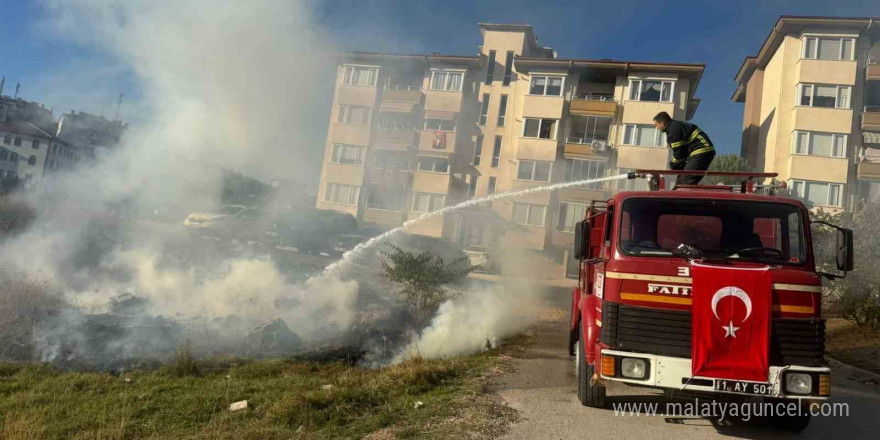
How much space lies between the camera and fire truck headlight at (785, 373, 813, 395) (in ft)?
12.8

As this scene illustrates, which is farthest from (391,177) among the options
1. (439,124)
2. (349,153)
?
(439,124)

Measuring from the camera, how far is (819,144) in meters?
24.5

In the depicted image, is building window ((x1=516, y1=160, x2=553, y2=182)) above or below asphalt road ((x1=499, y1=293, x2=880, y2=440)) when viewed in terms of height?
above

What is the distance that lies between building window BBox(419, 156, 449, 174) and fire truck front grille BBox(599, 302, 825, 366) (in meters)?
28.5

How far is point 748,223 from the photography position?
4738 mm

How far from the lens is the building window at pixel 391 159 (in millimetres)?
32966

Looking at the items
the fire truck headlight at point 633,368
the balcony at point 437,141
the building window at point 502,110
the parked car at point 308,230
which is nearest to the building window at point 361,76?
the balcony at point 437,141

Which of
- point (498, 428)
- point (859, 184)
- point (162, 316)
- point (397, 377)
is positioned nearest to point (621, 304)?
point (498, 428)

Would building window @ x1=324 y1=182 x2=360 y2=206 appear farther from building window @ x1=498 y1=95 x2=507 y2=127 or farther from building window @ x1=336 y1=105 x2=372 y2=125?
building window @ x1=498 y1=95 x2=507 y2=127

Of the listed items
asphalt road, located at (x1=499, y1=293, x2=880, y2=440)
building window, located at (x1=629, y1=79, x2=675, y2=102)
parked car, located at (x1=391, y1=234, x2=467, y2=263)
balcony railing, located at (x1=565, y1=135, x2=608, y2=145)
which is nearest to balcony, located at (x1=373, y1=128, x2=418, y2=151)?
balcony railing, located at (x1=565, y1=135, x2=608, y2=145)

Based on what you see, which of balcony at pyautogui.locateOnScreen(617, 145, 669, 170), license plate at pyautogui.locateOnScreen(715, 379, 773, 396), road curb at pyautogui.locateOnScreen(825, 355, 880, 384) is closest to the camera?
license plate at pyautogui.locateOnScreen(715, 379, 773, 396)

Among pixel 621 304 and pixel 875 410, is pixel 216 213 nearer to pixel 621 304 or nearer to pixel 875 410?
pixel 621 304

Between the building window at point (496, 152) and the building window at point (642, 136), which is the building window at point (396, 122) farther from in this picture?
the building window at point (642, 136)

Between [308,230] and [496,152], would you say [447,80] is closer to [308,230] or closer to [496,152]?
[496,152]
